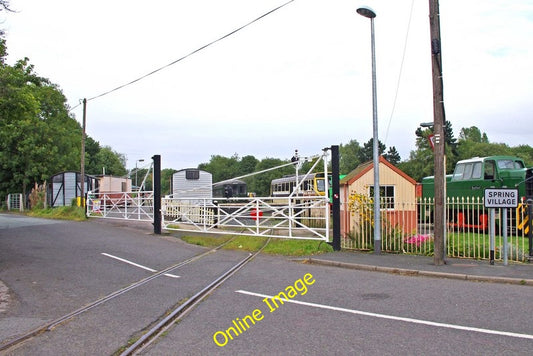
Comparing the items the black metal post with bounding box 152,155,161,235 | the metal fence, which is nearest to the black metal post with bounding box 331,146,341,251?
A: the metal fence

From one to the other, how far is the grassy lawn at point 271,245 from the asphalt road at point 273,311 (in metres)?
1.73

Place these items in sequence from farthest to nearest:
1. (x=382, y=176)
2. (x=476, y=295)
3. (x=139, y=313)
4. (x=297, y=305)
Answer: (x=382, y=176) < (x=476, y=295) < (x=297, y=305) < (x=139, y=313)

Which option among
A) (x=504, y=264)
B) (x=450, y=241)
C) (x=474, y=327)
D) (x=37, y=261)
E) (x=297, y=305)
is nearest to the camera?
(x=474, y=327)

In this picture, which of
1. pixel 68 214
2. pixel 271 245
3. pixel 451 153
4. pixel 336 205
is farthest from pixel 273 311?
pixel 451 153

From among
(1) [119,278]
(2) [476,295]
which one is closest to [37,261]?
(1) [119,278]

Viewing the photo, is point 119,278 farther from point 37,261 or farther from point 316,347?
point 316,347

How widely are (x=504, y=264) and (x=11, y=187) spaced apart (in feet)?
158

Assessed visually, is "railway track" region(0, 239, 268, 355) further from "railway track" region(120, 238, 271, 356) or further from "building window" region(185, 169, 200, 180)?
"building window" region(185, 169, 200, 180)

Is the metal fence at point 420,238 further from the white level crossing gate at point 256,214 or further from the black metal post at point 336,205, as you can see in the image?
the white level crossing gate at point 256,214

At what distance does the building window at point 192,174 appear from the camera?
2988 cm

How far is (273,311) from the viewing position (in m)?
6.75

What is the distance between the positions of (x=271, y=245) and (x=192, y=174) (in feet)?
53.4

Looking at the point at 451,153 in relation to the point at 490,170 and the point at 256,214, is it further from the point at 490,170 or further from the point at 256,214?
the point at 256,214

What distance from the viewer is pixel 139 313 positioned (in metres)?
6.64
